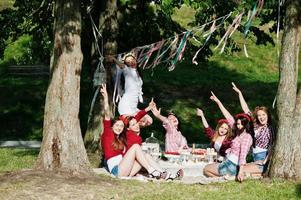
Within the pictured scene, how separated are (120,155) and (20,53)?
2051 centimetres

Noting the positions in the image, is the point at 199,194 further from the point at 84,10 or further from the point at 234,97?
the point at 234,97

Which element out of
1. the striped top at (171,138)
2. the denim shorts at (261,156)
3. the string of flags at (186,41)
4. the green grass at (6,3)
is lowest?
the denim shorts at (261,156)


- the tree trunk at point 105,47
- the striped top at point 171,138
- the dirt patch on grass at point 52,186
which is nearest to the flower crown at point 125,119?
the dirt patch on grass at point 52,186

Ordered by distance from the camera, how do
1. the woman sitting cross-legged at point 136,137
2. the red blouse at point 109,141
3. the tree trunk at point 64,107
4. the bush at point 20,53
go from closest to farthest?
the tree trunk at point 64,107, the woman sitting cross-legged at point 136,137, the red blouse at point 109,141, the bush at point 20,53

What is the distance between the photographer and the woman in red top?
9.92 meters

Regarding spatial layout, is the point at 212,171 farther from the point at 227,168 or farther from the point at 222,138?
the point at 222,138

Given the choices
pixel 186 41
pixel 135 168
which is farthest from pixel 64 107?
pixel 186 41

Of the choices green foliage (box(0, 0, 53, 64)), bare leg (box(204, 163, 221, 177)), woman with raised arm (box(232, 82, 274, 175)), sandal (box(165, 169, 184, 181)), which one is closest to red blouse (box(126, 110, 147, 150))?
sandal (box(165, 169, 184, 181))

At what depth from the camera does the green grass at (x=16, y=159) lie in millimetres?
12320

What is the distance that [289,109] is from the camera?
9820 millimetres

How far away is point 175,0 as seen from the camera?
11312 millimetres

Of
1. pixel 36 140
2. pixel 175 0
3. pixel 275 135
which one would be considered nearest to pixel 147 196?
→ pixel 275 135

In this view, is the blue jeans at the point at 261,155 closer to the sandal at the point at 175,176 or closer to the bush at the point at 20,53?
the sandal at the point at 175,176

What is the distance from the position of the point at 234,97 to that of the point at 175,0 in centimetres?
1397
